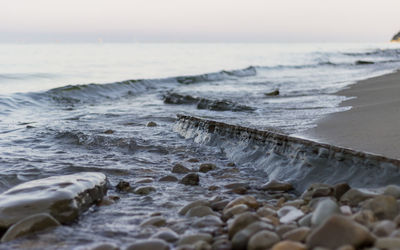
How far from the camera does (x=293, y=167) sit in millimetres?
3414

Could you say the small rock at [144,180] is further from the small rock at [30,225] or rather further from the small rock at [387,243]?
the small rock at [387,243]

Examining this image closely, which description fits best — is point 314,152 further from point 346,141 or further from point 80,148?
point 80,148

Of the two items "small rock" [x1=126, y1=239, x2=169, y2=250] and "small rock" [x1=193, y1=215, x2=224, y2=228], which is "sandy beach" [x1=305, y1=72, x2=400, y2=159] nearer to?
"small rock" [x1=193, y1=215, x2=224, y2=228]

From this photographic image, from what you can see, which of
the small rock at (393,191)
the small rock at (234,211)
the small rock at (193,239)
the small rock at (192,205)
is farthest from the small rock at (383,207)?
the small rock at (192,205)

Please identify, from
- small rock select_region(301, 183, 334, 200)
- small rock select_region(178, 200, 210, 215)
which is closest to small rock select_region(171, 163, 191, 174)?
small rock select_region(178, 200, 210, 215)

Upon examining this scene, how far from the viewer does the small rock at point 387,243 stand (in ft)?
5.14

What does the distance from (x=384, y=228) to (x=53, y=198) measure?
193 cm

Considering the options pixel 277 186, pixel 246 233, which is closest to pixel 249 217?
pixel 246 233

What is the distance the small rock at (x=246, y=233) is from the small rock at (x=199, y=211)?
1.91 ft

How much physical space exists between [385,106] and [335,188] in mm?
3731

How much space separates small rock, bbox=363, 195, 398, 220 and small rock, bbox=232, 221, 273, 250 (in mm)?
530

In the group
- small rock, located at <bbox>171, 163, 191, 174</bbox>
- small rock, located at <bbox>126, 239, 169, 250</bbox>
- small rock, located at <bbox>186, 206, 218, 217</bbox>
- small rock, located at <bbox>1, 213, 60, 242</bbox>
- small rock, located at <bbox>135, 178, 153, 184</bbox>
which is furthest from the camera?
small rock, located at <bbox>171, 163, 191, 174</bbox>

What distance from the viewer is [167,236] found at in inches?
88.0

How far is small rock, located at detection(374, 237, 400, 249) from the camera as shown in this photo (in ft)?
5.14
